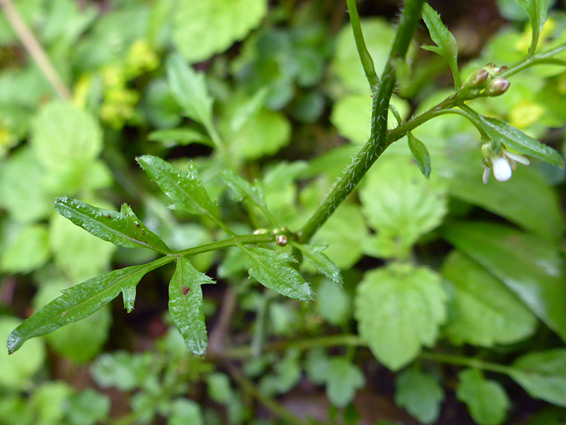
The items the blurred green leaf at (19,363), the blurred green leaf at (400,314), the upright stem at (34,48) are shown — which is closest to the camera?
the blurred green leaf at (400,314)

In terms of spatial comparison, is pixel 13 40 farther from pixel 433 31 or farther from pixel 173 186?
pixel 433 31

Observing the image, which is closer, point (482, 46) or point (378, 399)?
point (378, 399)

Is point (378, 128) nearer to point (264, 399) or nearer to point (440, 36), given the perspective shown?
point (440, 36)

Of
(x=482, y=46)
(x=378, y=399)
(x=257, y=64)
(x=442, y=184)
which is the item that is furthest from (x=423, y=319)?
(x=482, y=46)

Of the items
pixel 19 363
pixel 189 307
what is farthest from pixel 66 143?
pixel 189 307

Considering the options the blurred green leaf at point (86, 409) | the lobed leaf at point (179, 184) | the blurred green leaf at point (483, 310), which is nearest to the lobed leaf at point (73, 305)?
the lobed leaf at point (179, 184)

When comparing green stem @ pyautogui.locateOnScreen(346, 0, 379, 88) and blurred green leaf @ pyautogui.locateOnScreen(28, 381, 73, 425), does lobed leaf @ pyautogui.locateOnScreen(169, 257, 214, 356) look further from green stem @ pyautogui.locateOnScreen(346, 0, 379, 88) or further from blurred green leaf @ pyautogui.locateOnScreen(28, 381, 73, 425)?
blurred green leaf @ pyautogui.locateOnScreen(28, 381, 73, 425)

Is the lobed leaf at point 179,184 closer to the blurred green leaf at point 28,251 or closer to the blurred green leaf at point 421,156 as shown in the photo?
the blurred green leaf at point 421,156

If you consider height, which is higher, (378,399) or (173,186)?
(173,186)
